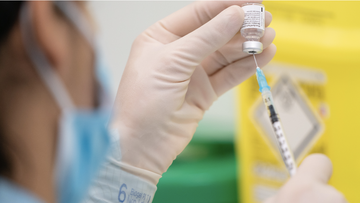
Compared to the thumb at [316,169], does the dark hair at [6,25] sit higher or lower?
higher

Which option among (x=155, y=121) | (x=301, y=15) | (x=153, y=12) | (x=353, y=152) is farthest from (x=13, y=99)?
(x=353, y=152)

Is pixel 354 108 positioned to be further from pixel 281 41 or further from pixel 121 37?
pixel 121 37

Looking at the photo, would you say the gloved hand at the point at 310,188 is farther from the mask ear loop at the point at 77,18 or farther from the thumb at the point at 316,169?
the mask ear loop at the point at 77,18

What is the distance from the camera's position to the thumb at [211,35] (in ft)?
2.73

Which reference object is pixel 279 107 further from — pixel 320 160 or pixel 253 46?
pixel 320 160

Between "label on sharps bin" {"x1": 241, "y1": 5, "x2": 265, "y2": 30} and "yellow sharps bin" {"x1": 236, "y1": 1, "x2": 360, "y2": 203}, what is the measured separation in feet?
2.64

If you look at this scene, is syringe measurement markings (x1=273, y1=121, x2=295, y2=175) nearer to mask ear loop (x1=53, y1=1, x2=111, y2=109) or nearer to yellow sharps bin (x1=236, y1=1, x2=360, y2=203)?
mask ear loop (x1=53, y1=1, x2=111, y2=109)

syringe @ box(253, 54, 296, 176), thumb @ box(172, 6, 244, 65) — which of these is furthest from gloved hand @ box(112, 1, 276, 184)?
syringe @ box(253, 54, 296, 176)

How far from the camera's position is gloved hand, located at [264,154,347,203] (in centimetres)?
56

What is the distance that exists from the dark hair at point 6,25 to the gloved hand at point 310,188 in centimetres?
47

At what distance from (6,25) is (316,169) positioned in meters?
0.60

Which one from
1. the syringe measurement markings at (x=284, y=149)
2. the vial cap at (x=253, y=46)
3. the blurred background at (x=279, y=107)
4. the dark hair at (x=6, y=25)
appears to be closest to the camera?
the dark hair at (x=6, y=25)

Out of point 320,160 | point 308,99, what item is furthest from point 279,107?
point 320,160

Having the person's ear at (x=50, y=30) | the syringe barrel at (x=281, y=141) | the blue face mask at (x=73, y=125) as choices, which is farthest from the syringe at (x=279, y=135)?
the person's ear at (x=50, y=30)
